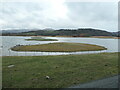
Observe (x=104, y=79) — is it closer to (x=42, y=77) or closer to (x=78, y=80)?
(x=78, y=80)

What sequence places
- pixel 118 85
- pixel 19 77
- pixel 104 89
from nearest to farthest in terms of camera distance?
pixel 104 89 < pixel 118 85 < pixel 19 77

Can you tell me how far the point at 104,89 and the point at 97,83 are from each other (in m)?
1.11

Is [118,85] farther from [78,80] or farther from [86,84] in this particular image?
[78,80]

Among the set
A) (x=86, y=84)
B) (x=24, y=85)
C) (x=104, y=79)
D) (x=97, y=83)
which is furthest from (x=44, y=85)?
(x=104, y=79)

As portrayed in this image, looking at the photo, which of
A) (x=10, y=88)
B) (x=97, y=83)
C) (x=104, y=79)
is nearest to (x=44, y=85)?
(x=10, y=88)

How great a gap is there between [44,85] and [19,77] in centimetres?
300

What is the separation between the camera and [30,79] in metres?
11.3

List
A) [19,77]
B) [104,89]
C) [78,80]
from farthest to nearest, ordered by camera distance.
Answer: [19,77], [78,80], [104,89]

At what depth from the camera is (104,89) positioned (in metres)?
9.27

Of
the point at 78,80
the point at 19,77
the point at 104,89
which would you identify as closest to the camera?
the point at 104,89

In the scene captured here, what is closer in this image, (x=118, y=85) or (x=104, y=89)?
(x=104, y=89)

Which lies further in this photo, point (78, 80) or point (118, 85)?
point (78, 80)

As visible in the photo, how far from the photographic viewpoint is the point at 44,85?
10.0 metres

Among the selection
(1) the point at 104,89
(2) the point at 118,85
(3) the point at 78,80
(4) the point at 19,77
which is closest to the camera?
(1) the point at 104,89
